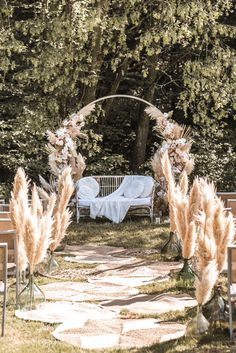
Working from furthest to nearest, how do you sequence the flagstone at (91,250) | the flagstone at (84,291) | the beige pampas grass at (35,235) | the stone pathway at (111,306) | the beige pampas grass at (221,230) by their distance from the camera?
the flagstone at (91,250) < the flagstone at (84,291) < the beige pampas grass at (35,235) < the stone pathway at (111,306) < the beige pampas grass at (221,230)

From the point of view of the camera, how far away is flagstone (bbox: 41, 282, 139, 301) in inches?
231

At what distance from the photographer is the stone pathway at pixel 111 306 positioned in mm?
4613

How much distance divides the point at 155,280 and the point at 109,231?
11.5 feet

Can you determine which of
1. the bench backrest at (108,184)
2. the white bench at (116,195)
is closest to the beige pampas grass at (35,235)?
the white bench at (116,195)

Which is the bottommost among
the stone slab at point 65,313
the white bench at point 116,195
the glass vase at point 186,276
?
the stone slab at point 65,313

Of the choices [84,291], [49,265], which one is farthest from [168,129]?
[84,291]

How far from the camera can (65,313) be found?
207 inches

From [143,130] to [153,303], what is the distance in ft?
30.5

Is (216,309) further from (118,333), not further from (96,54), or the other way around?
(96,54)

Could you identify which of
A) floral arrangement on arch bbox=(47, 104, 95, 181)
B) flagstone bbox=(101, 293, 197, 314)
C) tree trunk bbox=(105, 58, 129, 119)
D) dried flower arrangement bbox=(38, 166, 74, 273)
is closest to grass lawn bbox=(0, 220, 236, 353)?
flagstone bbox=(101, 293, 197, 314)

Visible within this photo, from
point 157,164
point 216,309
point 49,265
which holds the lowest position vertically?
point 49,265

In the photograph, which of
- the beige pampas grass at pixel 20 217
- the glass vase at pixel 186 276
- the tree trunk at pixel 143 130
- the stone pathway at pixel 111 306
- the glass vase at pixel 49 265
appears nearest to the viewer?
the stone pathway at pixel 111 306

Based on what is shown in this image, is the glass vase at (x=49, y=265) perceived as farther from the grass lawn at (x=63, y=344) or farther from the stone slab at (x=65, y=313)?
the stone slab at (x=65, y=313)

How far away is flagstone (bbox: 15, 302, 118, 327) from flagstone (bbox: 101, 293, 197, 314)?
0.54 ft
